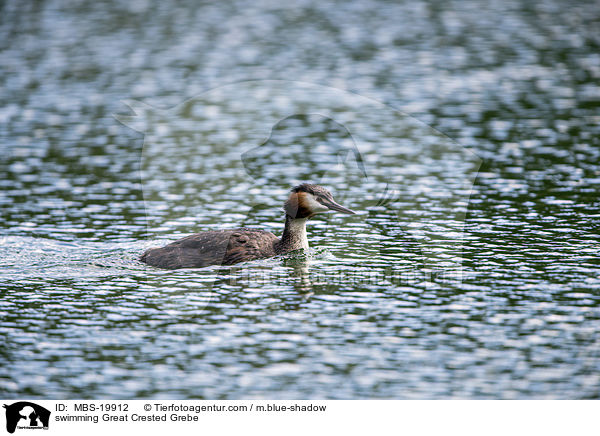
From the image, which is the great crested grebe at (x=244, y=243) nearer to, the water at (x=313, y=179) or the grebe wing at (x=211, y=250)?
the grebe wing at (x=211, y=250)

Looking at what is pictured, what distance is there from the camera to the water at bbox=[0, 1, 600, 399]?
10133 mm

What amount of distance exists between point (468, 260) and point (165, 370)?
16.6 ft

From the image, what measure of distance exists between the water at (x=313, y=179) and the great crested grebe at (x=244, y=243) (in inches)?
9.0

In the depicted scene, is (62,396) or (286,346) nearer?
(62,396)

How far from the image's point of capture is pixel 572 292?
472 inches

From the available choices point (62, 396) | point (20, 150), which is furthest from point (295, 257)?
point (20, 150)

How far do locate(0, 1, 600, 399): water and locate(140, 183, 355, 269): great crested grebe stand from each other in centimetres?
23

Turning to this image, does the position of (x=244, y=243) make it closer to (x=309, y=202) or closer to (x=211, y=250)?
(x=211, y=250)

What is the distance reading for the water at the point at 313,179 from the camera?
399 inches

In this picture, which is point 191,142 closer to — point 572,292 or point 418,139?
point 418,139
